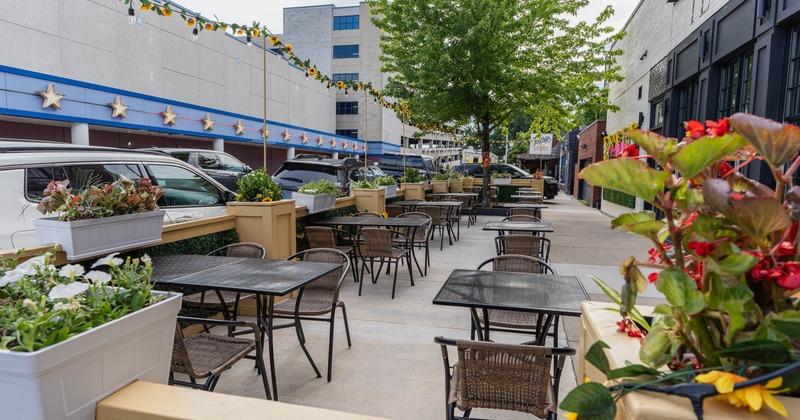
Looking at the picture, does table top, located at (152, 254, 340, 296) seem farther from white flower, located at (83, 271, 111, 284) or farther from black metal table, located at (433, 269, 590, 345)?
white flower, located at (83, 271, 111, 284)

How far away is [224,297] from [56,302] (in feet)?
10.3

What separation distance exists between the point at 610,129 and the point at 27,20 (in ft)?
71.5

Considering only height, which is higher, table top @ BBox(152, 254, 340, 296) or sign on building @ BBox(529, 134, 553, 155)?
sign on building @ BBox(529, 134, 553, 155)

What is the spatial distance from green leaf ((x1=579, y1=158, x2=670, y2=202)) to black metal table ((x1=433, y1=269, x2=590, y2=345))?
180 centimetres

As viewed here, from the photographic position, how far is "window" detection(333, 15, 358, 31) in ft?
167

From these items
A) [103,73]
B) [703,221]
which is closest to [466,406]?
[703,221]

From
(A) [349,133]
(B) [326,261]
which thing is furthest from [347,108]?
(B) [326,261]

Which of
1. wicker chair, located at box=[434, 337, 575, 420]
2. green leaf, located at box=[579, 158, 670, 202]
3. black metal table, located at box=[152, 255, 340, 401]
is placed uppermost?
green leaf, located at box=[579, 158, 670, 202]

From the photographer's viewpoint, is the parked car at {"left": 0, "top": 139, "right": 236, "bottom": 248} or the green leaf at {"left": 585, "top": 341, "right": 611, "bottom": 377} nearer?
the green leaf at {"left": 585, "top": 341, "right": 611, "bottom": 377}

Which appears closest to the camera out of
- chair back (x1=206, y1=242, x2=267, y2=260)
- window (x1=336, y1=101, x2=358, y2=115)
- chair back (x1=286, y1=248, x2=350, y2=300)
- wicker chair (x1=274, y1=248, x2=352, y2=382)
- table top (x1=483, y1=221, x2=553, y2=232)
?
wicker chair (x1=274, y1=248, x2=352, y2=382)

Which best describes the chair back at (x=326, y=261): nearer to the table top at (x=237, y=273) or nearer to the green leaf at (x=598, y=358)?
the table top at (x=237, y=273)

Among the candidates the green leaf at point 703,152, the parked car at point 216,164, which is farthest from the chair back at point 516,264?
the parked car at point 216,164

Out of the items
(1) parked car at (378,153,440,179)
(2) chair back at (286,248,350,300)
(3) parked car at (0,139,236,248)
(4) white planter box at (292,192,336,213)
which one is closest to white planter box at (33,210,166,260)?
(3) parked car at (0,139,236,248)

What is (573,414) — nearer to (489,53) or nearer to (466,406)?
(466,406)
